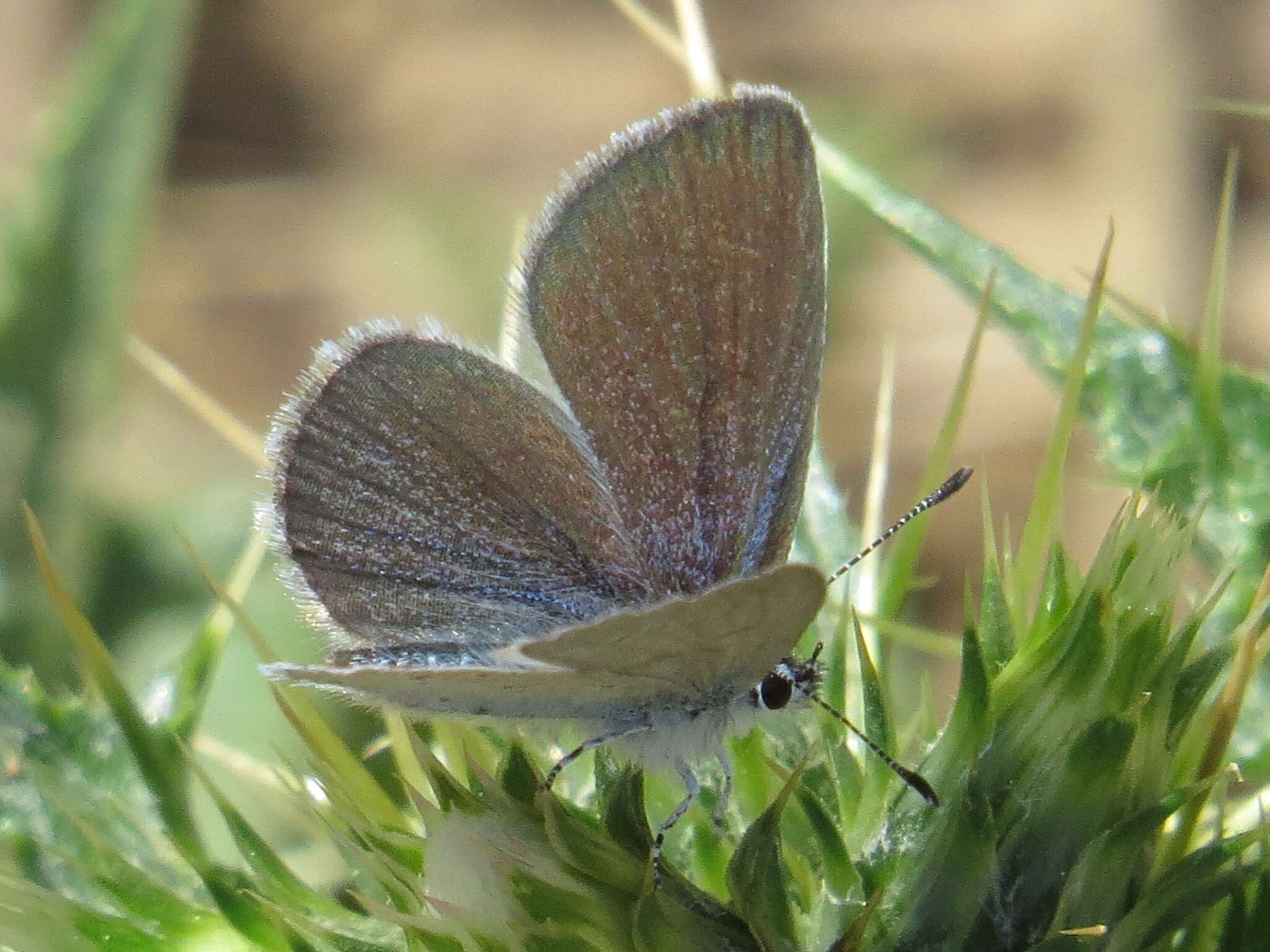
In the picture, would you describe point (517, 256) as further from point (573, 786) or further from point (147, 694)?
point (147, 694)

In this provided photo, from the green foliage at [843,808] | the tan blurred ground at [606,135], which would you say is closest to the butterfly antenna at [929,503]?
the green foliage at [843,808]

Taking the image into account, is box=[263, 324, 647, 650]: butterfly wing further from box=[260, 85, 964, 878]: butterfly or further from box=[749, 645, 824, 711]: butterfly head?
box=[749, 645, 824, 711]: butterfly head

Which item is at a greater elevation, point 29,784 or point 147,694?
point 147,694

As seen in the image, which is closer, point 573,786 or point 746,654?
point 746,654

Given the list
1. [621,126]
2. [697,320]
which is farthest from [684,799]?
[621,126]

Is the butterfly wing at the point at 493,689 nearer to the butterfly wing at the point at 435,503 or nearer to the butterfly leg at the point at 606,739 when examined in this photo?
the butterfly leg at the point at 606,739

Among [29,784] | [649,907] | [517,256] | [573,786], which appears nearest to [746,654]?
[649,907]

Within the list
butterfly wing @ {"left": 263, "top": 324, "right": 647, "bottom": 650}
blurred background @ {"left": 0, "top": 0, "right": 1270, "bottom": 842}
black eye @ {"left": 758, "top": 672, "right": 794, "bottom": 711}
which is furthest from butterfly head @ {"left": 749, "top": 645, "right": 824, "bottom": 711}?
blurred background @ {"left": 0, "top": 0, "right": 1270, "bottom": 842}
